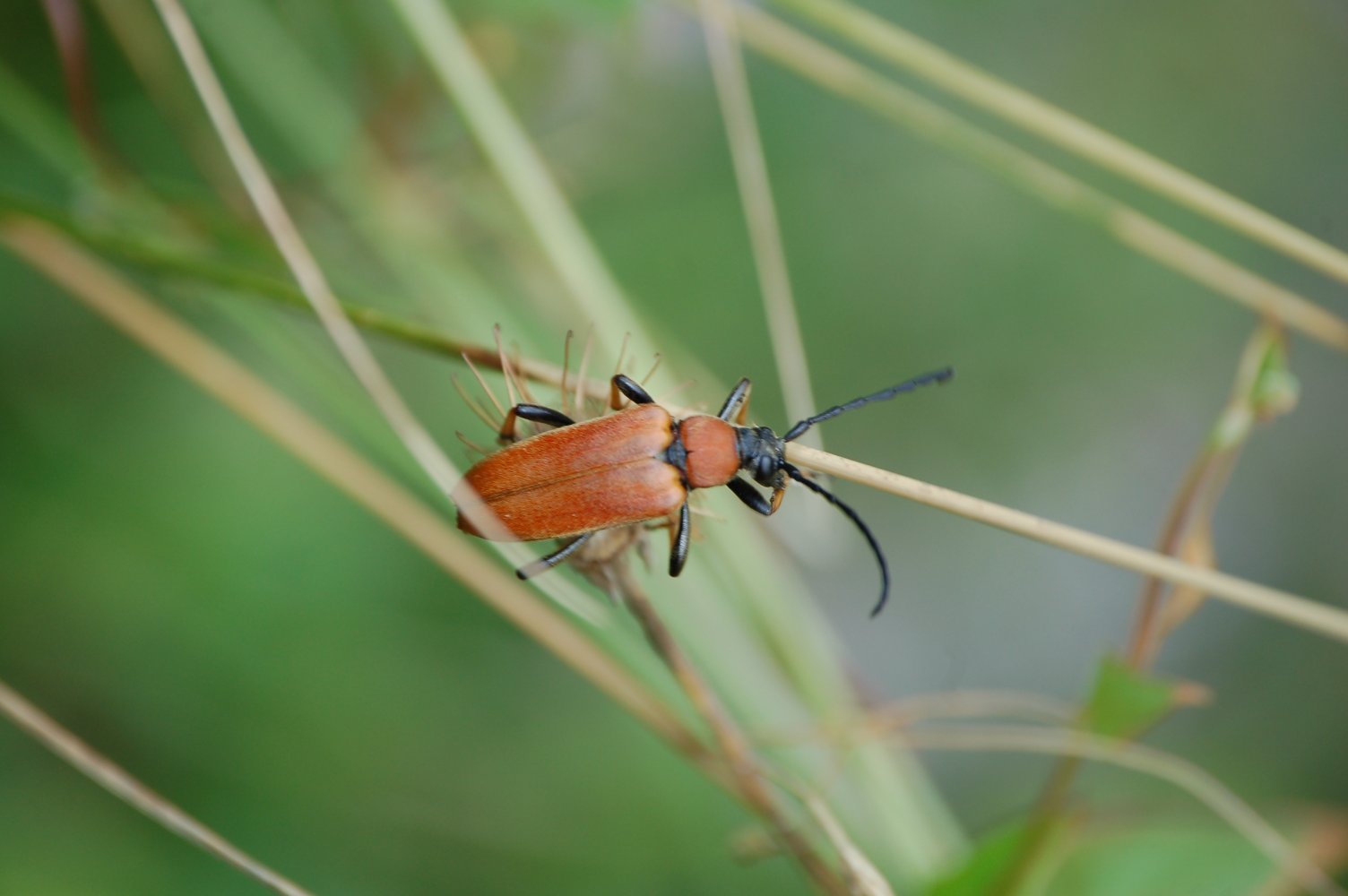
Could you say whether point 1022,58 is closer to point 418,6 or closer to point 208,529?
point 418,6

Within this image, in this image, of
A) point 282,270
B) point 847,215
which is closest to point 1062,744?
point 282,270

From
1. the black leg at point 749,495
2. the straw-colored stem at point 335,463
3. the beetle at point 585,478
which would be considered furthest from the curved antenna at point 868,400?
the straw-colored stem at point 335,463

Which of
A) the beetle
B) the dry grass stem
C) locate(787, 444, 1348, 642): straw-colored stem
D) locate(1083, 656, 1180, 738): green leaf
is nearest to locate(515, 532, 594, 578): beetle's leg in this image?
the beetle

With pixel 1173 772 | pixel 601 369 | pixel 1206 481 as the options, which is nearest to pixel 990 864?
pixel 1173 772

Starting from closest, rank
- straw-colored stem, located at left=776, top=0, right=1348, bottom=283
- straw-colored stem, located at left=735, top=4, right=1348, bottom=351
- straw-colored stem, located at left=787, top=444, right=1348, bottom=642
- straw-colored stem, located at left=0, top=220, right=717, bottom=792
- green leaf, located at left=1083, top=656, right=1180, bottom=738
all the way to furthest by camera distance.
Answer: straw-colored stem, located at left=787, top=444, right=1348, bottom=642 < green leaf, located at left=1083, top=656, right=1180, bottom=738 < straw-colored stem, located at left=776, top=0, right=1348, bottom=283 < straw-colored stem, located at left=0, top=220, right=717, bottom=792 < straw-colored stem, located at left=735, top=4, right=1348, bottom=351

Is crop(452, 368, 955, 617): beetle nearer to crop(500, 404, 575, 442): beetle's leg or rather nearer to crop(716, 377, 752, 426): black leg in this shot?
crop(500, 404, 575, 442): beetle's leg

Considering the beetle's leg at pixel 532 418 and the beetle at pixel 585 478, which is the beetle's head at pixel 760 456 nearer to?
the beetle at pixel 585 478
